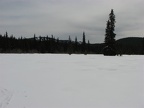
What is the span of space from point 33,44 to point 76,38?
1862 centimetres

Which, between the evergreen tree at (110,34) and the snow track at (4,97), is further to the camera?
the evergreen tree at (110,34)

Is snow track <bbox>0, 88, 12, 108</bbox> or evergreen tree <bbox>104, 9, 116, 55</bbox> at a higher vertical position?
evergreen tree <bbox>104, 9, 116, 55</bbox>

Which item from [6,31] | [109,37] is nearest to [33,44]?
[6,31]

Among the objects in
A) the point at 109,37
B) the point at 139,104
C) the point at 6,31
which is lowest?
the point at 139,104

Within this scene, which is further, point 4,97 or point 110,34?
point 110,34

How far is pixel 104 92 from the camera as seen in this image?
630 cm

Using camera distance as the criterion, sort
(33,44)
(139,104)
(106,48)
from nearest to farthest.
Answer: (139,104) < (106,48) < (33,44)

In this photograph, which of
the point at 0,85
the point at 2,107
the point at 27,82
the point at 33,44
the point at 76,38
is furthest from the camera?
the point at 76,38

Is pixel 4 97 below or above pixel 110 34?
below

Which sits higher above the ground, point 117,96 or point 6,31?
point 6,31

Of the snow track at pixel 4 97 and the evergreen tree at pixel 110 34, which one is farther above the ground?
the evergreen tree at pixel 110 34

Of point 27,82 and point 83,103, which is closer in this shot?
point 83,103

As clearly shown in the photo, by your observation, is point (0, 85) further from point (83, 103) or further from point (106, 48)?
point (106, 48)

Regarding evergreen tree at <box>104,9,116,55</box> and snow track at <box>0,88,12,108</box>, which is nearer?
snow track at <box>0,88,12,108</box>
